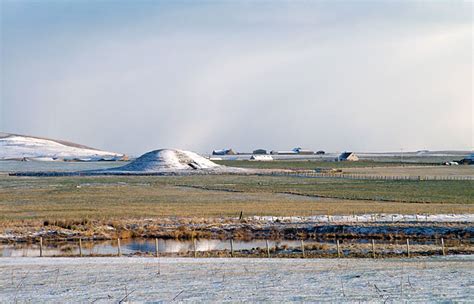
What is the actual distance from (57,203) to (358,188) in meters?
31.4

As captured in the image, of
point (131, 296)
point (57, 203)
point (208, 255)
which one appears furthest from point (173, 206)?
point (131, 296)

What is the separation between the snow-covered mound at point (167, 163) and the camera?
12362 centimetres

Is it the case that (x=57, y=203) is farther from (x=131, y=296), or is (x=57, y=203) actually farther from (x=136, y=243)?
(x=131, y=296)

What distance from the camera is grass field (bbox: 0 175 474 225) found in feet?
150

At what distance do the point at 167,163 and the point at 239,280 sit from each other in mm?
107207

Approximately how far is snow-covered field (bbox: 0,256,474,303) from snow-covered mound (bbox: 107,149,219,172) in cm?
9699

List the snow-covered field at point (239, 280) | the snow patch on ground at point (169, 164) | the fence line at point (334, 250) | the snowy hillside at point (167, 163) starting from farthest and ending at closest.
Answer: the snowy hillside at point (167, 163), the snow patch on ground at point (169, 164), the fence line at point (334, 250), the snow-covered field at point (239, 280)

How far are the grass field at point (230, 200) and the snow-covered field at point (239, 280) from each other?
18.5 metres

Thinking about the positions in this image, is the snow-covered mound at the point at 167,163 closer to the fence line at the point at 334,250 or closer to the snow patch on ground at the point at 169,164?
the snow patch on ground at the point at 169,164

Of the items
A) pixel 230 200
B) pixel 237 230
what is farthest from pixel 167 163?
pixel 237 230

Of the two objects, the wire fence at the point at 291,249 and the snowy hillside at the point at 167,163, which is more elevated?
the snowy hillside at the point at 167,163

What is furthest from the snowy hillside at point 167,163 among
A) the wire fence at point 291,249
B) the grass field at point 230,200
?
the wire fence at point 291,249

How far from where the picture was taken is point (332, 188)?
7050 cm

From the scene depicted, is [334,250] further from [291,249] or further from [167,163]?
[167,163]
